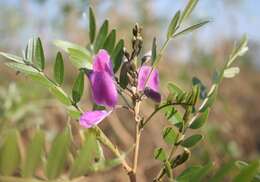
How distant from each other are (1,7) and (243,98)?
1.84 m

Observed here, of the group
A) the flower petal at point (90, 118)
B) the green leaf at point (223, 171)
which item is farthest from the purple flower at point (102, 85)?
the green leaf at point (223, 171)

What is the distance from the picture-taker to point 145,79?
434mm

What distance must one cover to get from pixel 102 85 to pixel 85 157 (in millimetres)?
84

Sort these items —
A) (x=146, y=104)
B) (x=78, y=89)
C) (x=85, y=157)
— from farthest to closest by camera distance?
1. (x=146, y=104)
2. (x=78, y=89)
3. (x=85, y=157)

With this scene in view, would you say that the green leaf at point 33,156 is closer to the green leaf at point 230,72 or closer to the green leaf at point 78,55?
the green leaf at point 78,55

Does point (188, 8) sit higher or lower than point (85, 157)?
higher

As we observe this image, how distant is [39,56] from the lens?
46 cm

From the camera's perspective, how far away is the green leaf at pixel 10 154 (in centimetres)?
35

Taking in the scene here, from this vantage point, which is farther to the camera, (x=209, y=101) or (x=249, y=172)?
(x=209, y=101)

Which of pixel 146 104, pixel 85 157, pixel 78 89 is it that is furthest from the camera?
pixel 146 104

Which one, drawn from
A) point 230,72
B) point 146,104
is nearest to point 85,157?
point 230,72

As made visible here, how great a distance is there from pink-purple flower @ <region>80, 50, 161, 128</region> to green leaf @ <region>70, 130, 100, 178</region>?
2.2 inches

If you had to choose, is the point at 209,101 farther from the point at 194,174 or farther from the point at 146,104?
the point at 146,104

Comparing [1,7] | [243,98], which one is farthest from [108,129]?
[1,7]
